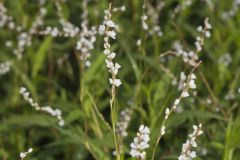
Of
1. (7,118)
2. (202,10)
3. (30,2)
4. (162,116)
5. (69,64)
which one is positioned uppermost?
(30,2)

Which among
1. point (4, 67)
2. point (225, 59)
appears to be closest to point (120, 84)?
point (4, 67)

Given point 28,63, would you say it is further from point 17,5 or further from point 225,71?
point 225,71

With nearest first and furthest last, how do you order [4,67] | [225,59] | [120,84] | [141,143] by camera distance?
[141,143] < [120,84] < [4,67] < [225,59]

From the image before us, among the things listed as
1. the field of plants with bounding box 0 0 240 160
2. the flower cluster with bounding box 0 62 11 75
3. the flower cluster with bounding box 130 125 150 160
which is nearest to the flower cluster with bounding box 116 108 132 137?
the field of plants with bounding box 0 0 240 160

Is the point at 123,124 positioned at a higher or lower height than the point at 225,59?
lower

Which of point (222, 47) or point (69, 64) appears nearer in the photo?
point (222, 47)

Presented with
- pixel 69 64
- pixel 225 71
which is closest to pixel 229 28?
pixel 225 71

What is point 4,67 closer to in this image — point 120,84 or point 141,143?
point 120,84

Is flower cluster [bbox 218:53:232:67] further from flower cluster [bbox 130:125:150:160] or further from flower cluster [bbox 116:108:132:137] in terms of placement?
flower cluster [bbox 130:125:150:160]

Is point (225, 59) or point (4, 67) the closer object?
point (4, 67)
